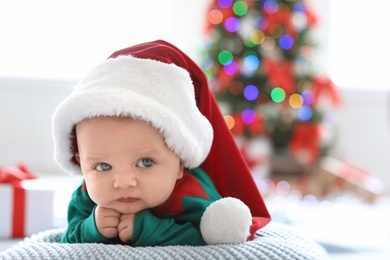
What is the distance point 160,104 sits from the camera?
3.27 feet

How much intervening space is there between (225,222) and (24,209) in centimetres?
83

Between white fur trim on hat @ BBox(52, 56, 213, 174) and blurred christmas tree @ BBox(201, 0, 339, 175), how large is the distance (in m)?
2.43

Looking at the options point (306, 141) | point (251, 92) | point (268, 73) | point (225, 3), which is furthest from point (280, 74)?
point (225, 3)

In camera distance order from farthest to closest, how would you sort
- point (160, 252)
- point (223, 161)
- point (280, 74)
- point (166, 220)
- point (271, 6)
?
1. point (271, 6)
2. point (280, 74)
3. point (223, 161)
4. point (166, 220)
5. point (160, 252)

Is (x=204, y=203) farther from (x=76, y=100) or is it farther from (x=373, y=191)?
(x=373, y=191)

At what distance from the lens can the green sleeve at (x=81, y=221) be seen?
3.40 ft

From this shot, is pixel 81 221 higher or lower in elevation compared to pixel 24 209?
higher

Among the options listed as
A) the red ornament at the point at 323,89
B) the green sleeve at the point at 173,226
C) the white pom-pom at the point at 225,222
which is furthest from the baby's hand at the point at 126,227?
the red ornament at the point at 323,89

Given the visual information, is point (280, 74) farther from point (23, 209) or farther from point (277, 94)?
point (23, 209)

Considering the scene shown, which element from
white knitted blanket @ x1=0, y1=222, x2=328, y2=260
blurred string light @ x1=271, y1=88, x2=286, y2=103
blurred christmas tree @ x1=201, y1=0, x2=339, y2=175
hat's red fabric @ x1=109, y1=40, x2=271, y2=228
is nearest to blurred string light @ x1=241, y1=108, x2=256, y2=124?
blurred christmas tree @ x1=201, y1=0, x2=339, y2=175

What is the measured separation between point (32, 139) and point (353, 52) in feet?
7.97

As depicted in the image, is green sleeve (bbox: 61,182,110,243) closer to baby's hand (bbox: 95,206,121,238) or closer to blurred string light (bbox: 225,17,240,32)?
baby's hand (bbox: 95,206,121,238)

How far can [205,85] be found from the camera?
120 cm

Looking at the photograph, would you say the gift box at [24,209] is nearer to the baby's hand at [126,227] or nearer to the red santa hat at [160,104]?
the red santa hat at [160,104]
